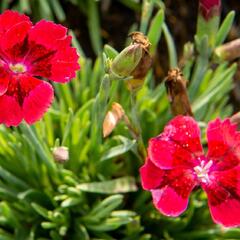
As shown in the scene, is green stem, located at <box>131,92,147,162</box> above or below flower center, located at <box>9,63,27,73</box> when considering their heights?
below

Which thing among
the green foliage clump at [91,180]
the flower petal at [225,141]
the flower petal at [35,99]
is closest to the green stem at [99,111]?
the green foliage clump at [91,180]

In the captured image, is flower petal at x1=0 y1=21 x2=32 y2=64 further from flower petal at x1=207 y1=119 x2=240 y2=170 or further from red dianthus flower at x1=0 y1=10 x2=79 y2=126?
flower petal at x1=207 y1=119 x2=240 y2=170

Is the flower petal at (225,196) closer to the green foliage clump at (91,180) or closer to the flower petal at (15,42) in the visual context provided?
the green foliage clump at (91,180)

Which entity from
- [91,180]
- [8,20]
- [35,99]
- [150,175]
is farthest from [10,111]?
[91,180]

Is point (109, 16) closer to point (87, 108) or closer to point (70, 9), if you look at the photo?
point (70, 9)

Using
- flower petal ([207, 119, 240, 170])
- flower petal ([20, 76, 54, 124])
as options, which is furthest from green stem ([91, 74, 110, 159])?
flower petal ([207, 119, 240, 170])

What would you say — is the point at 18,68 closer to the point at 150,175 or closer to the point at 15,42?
the point at 15,42
